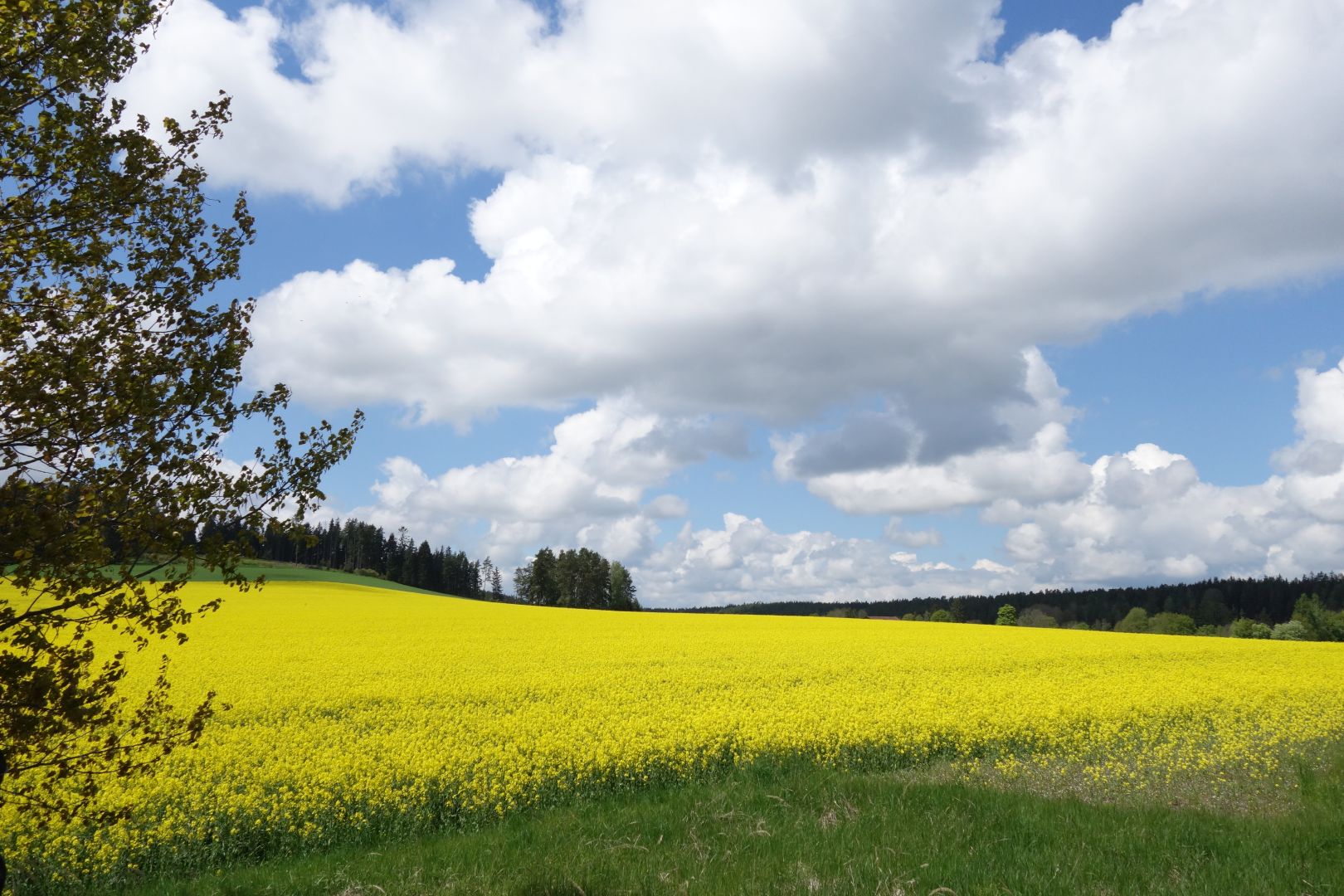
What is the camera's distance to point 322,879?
731cm

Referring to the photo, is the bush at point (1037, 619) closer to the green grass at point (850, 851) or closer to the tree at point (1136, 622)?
the tree at point (1136, 622)

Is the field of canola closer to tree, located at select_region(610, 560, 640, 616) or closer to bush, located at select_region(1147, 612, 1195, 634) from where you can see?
bush, located at select_region(1147, 612, 1195, 634)

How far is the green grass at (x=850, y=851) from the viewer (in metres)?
6.57

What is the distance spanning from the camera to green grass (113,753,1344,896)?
Result: 657 cm

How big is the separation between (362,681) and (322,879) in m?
12.6

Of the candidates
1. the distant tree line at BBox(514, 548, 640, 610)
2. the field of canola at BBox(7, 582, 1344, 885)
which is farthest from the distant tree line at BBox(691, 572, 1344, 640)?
the field of canola at BBox(7, 582, 1344, 885)

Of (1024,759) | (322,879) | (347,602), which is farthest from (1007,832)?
(347,602)

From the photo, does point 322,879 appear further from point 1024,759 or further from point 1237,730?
point 1237,730

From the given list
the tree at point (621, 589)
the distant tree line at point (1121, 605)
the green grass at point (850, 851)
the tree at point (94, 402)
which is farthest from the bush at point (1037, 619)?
the tree at point (94, 402)

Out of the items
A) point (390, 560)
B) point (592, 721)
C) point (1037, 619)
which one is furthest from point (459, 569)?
point (592, 721)

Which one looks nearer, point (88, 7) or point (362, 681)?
point (88, 7)

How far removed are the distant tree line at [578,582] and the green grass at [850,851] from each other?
3333 inches

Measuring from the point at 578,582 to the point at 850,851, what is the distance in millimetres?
89036

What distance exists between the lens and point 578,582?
94438mm
